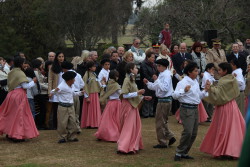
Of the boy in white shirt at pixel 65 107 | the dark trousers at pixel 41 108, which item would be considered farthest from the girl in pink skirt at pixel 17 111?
the dark trousers at pixel 41 108

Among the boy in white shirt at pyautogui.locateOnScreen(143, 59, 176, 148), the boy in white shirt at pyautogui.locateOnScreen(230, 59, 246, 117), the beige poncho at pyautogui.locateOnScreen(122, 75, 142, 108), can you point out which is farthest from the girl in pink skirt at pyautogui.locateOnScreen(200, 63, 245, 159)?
the boy in white shirt at pyautogui.locateOnScreen(230, 59, 246, 117)

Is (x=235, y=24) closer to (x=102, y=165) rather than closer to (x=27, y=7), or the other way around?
(x=27, y=7)

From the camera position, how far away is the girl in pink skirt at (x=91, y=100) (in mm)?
11203

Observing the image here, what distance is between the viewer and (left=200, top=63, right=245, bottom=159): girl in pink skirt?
7.73 m

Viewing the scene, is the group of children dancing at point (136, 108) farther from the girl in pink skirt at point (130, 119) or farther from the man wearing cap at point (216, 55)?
the man wearing cap at point (216, 55)

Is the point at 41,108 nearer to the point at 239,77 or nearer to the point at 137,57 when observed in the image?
the point at 137,57

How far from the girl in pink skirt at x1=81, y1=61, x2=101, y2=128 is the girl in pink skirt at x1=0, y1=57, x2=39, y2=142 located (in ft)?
6.35

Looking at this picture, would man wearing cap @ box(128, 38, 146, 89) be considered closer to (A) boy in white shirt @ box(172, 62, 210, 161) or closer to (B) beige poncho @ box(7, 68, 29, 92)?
(B) beige poncho @ box(7, 68, 29, 92)

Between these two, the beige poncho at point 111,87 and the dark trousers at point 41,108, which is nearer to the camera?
the beige poncho at point 111,87

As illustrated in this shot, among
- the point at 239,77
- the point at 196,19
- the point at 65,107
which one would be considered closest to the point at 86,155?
the point at 65,107

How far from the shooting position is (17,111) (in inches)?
376

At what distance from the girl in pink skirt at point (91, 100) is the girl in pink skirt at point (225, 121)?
4056 millimetres

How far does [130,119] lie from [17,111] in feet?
8.41

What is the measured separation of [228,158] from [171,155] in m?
1.02
